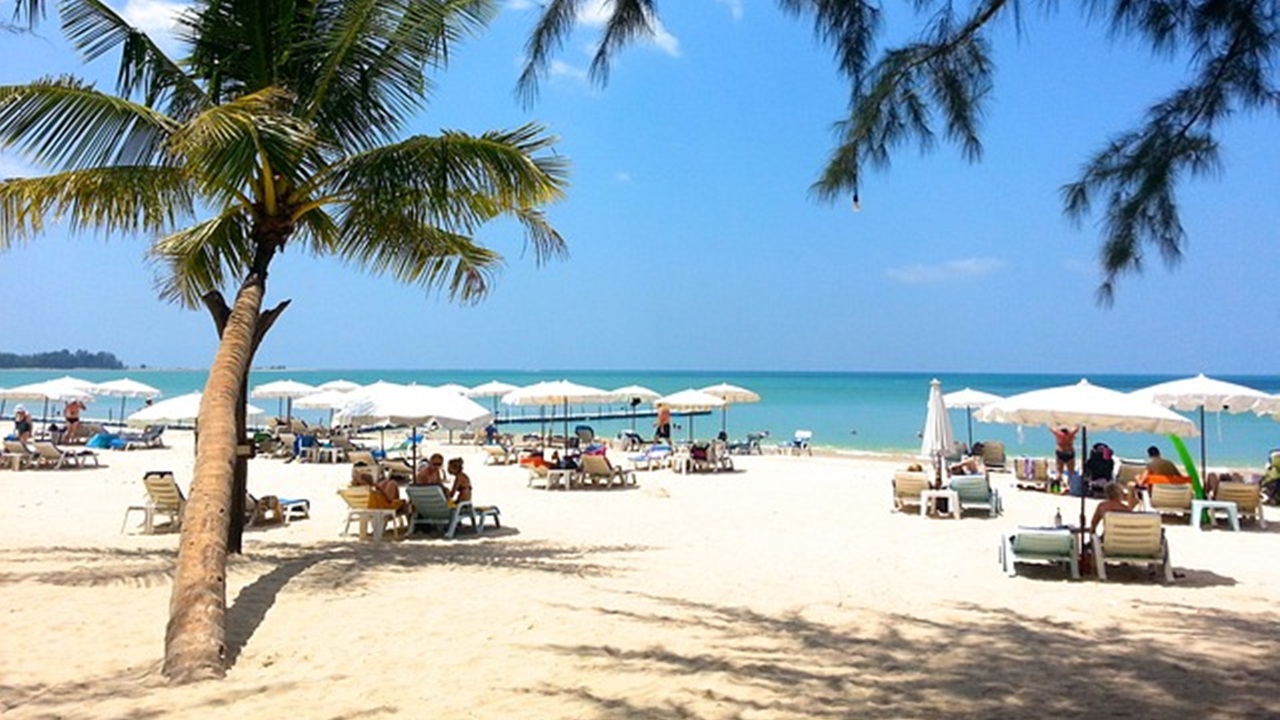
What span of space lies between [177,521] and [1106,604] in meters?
9.47

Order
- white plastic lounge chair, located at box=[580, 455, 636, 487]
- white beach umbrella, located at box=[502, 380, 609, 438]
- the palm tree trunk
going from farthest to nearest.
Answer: white beach umbrella, located at box=[502, 380, 609, 438] → white plastic lounge chair, located at box=[580, 455, 636, 487] → the palm tree trunk

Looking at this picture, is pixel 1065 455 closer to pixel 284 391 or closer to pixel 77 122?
pixel 77 122

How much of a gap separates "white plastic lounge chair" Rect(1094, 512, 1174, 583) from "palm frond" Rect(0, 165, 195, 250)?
8.02m

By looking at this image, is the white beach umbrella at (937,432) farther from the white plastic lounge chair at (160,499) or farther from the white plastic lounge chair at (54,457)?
the white plastic lounge chair at (54,457)

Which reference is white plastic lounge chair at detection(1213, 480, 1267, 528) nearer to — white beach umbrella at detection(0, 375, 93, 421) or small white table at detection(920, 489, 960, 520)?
small white table at detection(920, 489, 960, 520)

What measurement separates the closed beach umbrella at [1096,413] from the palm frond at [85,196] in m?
7.66

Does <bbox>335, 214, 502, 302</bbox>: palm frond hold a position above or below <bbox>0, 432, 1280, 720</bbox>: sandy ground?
above

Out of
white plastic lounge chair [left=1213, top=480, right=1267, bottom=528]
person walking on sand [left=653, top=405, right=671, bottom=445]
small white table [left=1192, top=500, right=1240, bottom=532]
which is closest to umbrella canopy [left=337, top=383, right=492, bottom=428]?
small white table [left=1192, top=500, right=1240, bottom=532]

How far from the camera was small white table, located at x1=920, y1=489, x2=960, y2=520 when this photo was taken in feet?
35.8

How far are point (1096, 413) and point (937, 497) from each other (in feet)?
11.2

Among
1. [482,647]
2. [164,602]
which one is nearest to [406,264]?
[164,602]

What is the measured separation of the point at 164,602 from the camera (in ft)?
19.8

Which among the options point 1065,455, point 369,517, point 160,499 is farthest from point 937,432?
point 160,499

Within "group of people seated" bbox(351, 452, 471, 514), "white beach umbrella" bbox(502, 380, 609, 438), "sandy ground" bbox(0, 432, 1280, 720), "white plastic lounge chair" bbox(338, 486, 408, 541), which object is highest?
"white beach umbrella" bbox(502, 380, 609, 438)
